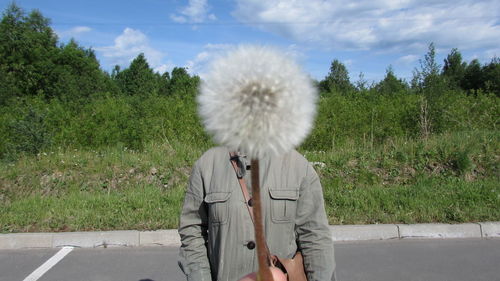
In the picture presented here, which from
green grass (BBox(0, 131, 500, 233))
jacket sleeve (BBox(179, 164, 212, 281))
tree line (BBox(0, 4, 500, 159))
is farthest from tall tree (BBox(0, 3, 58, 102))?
jacket sleeve (BBox(179, 164, 212, 281))

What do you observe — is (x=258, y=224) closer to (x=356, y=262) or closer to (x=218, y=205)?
(x=218, y=205)

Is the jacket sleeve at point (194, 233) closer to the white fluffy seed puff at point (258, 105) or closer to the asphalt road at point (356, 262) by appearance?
the white fluffy seed puff at point (258, 105)

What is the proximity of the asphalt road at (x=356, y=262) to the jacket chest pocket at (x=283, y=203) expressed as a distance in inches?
125

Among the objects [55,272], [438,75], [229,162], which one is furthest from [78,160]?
[438,75]

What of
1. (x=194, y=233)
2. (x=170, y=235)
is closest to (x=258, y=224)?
(x=194, y=233)

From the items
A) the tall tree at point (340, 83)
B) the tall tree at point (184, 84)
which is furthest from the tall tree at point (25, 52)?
the tall tree at point (340, 83)

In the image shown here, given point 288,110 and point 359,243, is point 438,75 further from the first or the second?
point 288,110

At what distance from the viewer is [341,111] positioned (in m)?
12.5

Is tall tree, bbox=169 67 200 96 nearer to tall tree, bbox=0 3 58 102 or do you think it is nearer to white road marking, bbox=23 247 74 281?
white road marking, bbox=23 247 74 281

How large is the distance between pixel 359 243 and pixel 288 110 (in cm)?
523

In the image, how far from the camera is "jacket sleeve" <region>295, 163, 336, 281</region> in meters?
1.82

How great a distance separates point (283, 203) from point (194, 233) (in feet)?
1.59

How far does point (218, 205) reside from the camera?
1.82 metres

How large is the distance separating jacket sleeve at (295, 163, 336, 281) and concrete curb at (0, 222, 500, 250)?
12.9 feet
